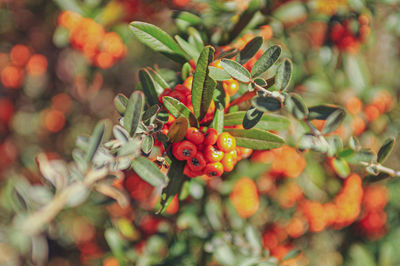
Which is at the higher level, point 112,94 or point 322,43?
point 322,43

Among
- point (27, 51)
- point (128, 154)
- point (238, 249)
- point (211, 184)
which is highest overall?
point (128, 154)

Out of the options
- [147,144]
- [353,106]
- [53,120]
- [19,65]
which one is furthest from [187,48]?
[19,65]

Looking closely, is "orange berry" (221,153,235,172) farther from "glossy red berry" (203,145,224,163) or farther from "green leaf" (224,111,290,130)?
"green leaf" (224,111,290,130)

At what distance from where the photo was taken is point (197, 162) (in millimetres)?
1041

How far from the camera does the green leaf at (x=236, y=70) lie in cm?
100

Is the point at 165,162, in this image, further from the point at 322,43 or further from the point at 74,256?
the point at 74,256

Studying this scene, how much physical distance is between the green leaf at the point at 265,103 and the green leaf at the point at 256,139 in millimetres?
124

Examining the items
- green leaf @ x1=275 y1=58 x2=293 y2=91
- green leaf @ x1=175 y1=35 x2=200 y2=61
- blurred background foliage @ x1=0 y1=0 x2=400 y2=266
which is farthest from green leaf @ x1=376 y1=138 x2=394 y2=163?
green leaf @ x1=175 y1=35 x2=200 y2=61

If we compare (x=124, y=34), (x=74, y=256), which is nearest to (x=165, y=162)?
(x=124, y=34)

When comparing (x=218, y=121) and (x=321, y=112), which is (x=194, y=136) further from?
(x=321, y=112)

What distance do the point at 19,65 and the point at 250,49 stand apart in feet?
8.97

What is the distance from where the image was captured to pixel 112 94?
2975mm

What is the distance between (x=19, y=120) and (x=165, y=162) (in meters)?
2.55

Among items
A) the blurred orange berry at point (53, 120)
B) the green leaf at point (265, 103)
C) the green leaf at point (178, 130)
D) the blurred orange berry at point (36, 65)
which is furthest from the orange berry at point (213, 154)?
the blurred orange berry at point (36, 65)
